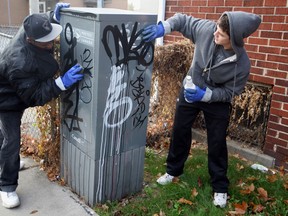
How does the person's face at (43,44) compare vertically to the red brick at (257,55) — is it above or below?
above

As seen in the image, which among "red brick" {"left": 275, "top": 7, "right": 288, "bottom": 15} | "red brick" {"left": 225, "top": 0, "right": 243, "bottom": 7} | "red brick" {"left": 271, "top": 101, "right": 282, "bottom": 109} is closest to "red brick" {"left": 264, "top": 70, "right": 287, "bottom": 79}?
"red brick" {"left": 271, "top": 101, "right": 282, "bottom": 109}

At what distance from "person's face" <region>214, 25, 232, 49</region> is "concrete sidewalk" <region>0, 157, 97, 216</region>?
5.92 ft

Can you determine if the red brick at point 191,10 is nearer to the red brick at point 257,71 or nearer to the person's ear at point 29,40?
the red brick at point 257,71

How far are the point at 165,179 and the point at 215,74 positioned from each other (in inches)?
48.3

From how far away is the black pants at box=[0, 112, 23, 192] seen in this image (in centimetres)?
302

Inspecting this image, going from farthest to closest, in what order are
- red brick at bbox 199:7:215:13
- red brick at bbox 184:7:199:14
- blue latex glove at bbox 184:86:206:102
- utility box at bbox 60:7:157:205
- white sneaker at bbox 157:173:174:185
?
red brick at bbox 184:7:199:14, red brick at bbox 199:7:215:13, white sneaker at bbox 157:173:174:185, blue latex glove at bbox 184:86:206:102, utility box at bbox 60:7:157:205

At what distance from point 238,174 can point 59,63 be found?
221 cm

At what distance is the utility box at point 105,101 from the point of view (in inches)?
105

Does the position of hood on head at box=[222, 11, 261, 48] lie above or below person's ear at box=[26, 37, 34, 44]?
above

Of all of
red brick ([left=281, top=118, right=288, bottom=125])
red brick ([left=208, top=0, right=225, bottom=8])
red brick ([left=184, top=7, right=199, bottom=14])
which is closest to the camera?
red brick ([left=281, top=118, right=288, bottom=125])

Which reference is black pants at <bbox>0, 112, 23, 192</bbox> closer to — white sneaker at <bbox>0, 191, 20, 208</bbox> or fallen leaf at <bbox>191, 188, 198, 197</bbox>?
white sneaker at <bbox>0, 191, 20, 208</bbox>

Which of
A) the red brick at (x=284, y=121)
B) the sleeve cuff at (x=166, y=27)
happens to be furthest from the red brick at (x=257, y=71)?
the sleeve cuff at (x=166, y=27)

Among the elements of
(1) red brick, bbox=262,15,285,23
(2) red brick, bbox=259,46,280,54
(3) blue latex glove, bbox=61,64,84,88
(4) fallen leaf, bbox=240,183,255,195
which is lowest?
(4) fallen leaf, bbox=240,183,255,195

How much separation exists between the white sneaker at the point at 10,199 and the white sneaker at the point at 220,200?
1.78m
